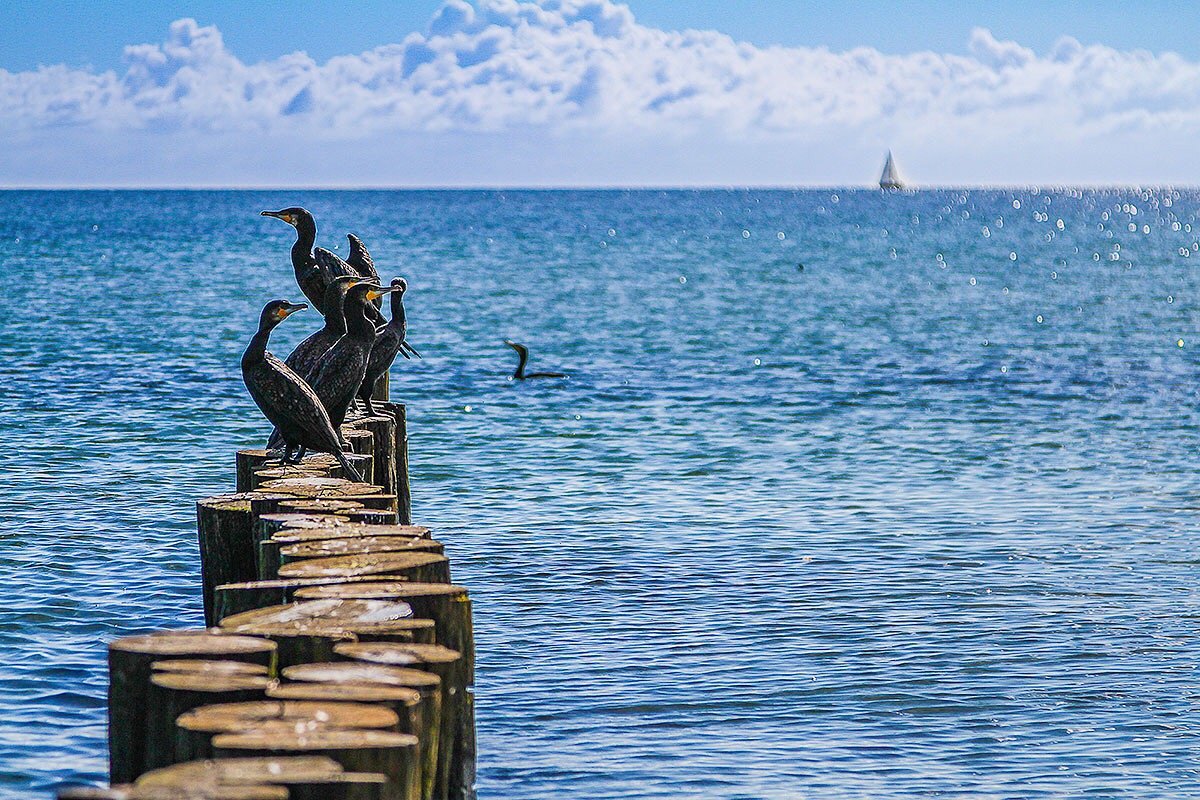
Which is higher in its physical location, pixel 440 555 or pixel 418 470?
pixel 440 555

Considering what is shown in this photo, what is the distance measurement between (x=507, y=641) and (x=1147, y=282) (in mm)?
54839

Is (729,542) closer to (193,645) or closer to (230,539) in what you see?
(230,539)

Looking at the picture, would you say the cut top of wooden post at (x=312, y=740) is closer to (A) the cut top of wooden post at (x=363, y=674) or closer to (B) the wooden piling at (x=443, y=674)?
(A) the cut top of wooden post at (x=363, y=674)

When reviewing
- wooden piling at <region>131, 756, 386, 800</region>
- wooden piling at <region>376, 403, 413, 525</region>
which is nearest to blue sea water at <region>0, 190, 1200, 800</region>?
wooden piling at <region>376, 403, 413, 525</region>

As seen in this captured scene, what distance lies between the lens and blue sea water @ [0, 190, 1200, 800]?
8.31 metres

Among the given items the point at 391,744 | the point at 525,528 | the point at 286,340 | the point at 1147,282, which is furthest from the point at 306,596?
the point at 1147,282

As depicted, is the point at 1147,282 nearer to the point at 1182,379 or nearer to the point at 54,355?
the point at 1182,379

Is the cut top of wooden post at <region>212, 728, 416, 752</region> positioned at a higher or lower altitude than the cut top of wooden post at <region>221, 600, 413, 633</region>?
lower

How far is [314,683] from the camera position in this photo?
4.84m

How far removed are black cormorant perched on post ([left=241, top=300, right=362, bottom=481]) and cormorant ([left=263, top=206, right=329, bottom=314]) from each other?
→ 3.35 m

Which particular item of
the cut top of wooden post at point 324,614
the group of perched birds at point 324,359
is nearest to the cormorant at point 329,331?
the group of perched birds at point 324,359

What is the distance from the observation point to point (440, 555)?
20.8 ft

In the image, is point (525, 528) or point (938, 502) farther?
point (938, 502)

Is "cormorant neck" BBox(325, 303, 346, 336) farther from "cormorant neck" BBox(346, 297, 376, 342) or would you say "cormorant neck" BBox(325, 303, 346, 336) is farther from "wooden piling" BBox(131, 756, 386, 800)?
"wooden piling" BBox(131, 756, 386, 800)
